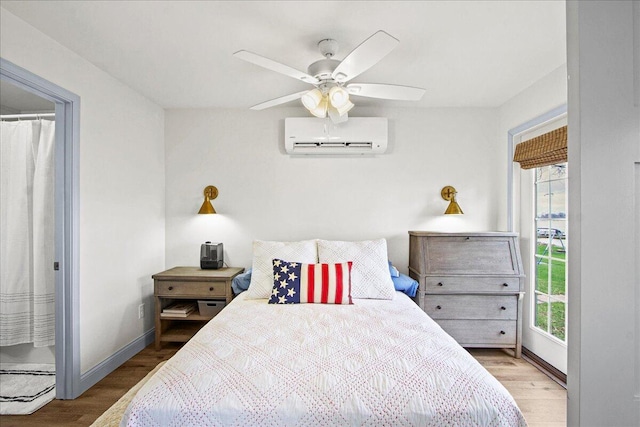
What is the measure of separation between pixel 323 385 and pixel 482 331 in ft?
7.07

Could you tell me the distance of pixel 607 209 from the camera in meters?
0.63

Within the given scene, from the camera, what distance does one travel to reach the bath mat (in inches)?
89.5

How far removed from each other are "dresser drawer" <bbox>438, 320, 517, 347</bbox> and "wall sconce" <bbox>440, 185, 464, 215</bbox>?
1038mm

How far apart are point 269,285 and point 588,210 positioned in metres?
2.42

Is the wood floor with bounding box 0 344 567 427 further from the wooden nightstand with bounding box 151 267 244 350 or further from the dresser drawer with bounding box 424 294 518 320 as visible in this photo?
the dresser drawer with bounding box 424 294 518 320

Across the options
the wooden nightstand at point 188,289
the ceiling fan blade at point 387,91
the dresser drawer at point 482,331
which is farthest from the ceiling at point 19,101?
the dresser drawer at point 482,331

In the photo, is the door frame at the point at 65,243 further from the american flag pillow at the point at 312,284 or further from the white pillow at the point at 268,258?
the american flag pillow at the point at 312,284

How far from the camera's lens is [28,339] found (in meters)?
2.79

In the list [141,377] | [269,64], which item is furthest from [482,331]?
[141,377]

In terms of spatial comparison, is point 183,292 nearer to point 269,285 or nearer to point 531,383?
point 269,285

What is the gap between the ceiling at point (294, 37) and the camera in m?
1.84

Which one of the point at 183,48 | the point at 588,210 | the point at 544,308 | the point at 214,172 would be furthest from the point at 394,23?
the point at 544,308

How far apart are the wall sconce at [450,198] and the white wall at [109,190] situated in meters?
2.94

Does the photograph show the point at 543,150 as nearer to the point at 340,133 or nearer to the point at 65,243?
the point at 340,133
